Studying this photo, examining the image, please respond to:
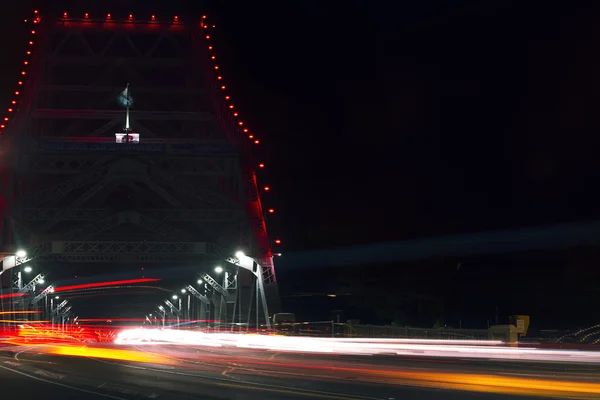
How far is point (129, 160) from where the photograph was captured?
5588 centimetres

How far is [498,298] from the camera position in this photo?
42094mm

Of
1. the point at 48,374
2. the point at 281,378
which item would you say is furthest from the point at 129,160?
the point at 281,378

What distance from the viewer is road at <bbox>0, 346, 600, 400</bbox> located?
14086 mm

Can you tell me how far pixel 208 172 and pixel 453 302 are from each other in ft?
69.7

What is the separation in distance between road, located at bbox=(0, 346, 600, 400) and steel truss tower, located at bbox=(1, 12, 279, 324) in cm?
2824

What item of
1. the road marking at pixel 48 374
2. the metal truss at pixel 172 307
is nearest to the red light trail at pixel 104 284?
the metal truss at pixel 172 307

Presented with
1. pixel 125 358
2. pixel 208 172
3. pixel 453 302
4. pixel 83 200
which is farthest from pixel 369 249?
pixel 125 358

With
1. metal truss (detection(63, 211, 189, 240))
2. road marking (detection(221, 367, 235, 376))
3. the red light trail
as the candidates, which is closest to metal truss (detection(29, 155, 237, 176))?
metal truss (detection(63, 211, 189, 240))

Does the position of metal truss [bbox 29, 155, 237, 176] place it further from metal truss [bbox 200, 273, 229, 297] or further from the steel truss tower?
metal truss [bbox 200, 273, 229, 297]

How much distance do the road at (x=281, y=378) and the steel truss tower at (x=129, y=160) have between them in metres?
28.2

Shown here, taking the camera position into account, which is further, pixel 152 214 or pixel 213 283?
pixel 213 283

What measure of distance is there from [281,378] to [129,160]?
40.6m

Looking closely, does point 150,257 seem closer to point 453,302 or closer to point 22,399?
point 453,302

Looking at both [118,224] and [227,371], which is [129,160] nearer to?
[118,224]
